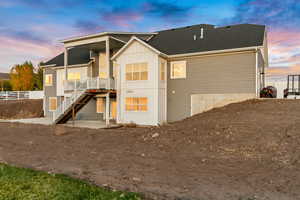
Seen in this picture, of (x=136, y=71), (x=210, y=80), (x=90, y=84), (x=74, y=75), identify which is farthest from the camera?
(x=74, y=75)

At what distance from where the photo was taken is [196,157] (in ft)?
24.1

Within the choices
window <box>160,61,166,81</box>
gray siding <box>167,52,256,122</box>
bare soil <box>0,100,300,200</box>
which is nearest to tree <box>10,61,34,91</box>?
bare soil <box>0,100,300,200</box>

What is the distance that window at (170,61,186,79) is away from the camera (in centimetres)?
1611

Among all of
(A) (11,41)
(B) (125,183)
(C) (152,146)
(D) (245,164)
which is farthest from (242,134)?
(A) (11,41)

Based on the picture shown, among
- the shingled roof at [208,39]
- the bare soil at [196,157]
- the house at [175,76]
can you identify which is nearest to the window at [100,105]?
the house at [175,76]

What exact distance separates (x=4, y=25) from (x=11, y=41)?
14.9ft

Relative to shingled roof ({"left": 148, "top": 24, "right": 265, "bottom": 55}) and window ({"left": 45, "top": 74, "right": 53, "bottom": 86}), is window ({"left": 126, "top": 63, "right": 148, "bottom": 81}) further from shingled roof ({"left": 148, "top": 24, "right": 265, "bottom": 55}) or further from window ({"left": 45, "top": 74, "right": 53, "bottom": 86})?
window ({"left": 45, "top": 74, "right": 53, "bottom": 86})

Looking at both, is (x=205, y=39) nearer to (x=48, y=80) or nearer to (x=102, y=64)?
(x=102, y=64)

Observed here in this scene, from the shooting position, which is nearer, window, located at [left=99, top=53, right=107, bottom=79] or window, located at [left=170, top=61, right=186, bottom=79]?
window, located at [left=170, top=61, right=186, bottom=79]

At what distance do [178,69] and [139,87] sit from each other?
3470 mm

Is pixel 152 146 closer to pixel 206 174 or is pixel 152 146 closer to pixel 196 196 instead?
pixel 206 174

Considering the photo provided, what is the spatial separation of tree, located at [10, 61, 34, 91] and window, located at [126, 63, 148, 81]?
131 ft

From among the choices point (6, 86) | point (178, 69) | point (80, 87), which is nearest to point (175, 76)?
point (178, 69)

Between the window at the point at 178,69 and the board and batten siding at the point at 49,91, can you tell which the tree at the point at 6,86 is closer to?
the board and batten siding at the point at 49,91
